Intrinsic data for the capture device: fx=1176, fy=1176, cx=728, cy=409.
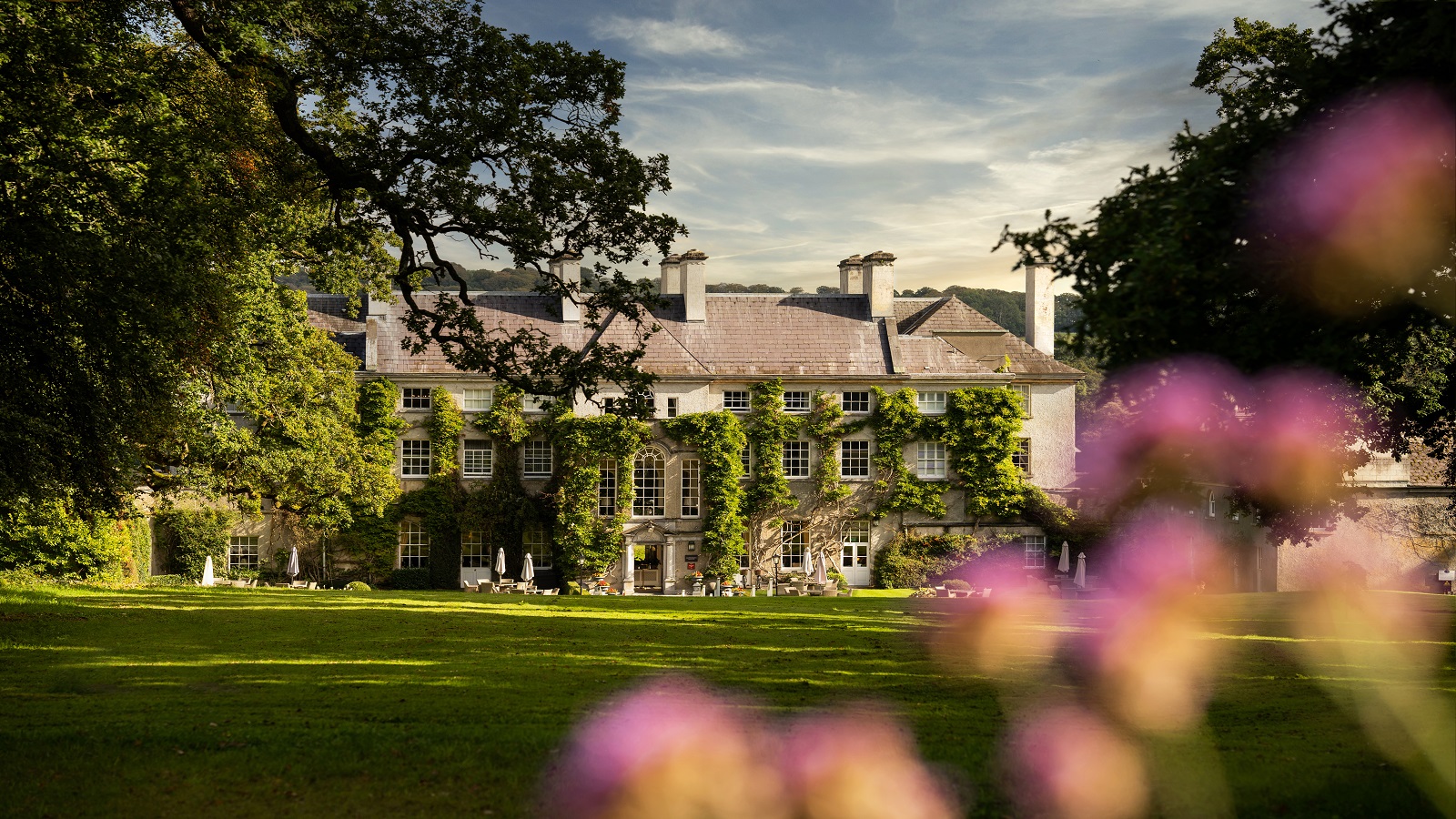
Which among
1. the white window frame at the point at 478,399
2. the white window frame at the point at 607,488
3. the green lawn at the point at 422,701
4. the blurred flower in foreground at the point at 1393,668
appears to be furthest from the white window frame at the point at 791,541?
the green lawn at the point at 422,701

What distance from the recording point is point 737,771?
9.13m

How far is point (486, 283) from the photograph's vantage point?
168 meters

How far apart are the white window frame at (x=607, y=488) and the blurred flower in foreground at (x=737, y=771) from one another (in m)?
29.3

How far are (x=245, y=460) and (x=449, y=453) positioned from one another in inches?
445

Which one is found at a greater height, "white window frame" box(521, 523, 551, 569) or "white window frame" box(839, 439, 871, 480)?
"white window frame" box(839, 439, 871, 480)

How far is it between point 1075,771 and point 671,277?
1465 inches

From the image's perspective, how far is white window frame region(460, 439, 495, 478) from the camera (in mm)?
40688

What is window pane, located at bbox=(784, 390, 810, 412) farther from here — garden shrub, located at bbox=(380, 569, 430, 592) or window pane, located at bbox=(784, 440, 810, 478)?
garden shrub, located at bbox=(380, 569, 430, 592)

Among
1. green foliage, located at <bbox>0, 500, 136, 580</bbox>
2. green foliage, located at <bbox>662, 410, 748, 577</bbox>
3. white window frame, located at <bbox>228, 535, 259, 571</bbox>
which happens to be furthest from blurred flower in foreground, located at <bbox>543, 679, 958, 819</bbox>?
white window frame, located at <bbox>228, 535, 259, 571</bbox>

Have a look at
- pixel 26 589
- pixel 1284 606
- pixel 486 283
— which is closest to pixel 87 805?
pixel 26 589

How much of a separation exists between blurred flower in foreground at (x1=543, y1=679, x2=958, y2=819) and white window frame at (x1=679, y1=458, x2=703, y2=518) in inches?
1170

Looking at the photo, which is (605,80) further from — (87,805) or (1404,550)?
(1404,550)

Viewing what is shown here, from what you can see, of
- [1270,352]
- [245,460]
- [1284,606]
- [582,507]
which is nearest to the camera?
[1270,352]

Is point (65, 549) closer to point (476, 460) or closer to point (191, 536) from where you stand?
point (191, 536)
